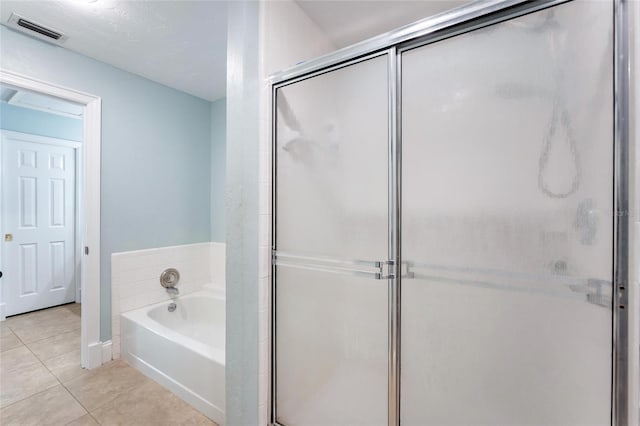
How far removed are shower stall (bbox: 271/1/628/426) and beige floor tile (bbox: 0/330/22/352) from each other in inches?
105

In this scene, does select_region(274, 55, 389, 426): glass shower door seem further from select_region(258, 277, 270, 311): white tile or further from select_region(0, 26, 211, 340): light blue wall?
select_region(0, 26, 211, 340): light blue wall

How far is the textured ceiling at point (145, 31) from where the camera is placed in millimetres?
1659

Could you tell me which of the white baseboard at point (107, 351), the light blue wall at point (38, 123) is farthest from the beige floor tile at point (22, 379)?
the light blue wall at point (38, 123)

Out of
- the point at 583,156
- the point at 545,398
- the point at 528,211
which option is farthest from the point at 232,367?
the point at 583,156

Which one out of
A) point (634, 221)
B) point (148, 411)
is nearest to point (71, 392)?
point (148, 411)

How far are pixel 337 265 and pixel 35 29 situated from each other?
2.42m

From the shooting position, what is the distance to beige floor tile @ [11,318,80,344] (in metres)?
2.68

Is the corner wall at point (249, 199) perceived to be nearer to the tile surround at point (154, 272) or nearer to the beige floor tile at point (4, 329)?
the tile surround at point (154, 272)

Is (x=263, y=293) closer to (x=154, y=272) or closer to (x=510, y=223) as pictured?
(x=510, y=223)

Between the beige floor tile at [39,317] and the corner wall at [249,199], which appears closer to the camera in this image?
the corner wall at [249,199]

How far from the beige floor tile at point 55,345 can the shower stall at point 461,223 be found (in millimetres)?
2209

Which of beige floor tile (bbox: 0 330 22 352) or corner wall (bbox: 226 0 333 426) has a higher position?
corner wall (bbox: 226 0 333 426)

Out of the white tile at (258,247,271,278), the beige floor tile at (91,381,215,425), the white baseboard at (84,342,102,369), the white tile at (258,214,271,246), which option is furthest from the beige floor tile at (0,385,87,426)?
the white tile at (258,214,271,246)

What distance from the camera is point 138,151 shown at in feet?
8.25
